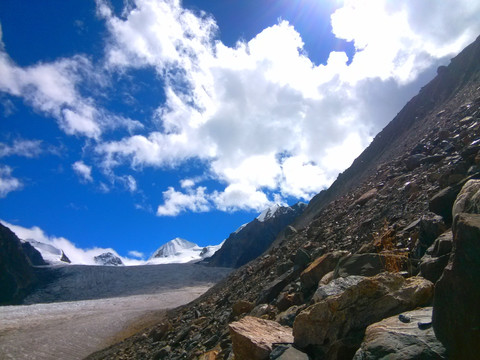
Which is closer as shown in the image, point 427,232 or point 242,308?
point 427,232

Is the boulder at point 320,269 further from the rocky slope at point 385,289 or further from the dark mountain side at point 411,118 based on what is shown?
the dark mountain side at point 411,118

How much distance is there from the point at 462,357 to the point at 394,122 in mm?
26488

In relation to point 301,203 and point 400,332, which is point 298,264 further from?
point 301,203

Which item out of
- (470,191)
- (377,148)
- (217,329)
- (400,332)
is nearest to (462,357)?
(400,332)


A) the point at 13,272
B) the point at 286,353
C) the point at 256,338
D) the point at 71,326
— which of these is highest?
the point at 13,272

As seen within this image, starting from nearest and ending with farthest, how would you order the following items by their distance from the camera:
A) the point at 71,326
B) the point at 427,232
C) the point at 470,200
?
the point at 470,200 → the point at 427,232 → the point at 71,326

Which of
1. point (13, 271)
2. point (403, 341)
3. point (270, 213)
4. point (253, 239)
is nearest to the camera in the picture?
point (403, 341)

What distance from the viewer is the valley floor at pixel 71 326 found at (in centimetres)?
1948

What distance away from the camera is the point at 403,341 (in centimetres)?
284

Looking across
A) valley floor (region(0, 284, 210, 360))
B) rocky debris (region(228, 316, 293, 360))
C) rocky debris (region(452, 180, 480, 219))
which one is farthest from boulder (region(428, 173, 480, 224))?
valley floor (region(0, 284, 210, 360))

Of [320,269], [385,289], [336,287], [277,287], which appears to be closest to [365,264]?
[336,287]

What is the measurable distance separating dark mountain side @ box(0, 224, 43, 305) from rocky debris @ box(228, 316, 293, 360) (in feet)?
182

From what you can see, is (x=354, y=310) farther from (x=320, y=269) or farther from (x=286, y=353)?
(x=320, y=269)

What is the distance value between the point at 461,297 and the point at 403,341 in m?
0.60
